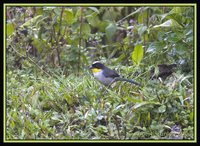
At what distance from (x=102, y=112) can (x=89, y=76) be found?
1.53 m

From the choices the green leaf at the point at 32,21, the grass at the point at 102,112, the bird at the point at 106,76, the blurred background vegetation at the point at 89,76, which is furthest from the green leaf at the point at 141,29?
the green leaf at the point at 32,21

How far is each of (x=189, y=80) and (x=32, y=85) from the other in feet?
5.85

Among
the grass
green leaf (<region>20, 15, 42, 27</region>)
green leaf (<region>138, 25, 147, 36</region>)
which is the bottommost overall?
the grass

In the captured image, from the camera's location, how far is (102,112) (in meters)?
4.80

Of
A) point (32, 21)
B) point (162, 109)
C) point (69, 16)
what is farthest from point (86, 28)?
point (162, 109)

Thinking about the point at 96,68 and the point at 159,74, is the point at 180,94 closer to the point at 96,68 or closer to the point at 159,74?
the point at 159,74

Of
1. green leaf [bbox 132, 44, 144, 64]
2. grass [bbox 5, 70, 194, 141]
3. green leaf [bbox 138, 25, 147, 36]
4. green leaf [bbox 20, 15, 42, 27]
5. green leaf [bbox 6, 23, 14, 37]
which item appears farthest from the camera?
green leaf [bbox 20, 15, 42, 27]

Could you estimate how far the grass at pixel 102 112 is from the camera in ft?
14.9

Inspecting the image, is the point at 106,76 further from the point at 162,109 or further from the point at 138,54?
the point at 162,109

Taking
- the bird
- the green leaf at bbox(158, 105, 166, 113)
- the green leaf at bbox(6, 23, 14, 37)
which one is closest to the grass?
the green leaf at bbox(158, 105, 166, 113)

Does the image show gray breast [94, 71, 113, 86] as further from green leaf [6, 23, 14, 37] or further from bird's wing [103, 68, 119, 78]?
green leaf [6, 23, 14, 37]

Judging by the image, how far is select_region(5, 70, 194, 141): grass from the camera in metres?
4.55

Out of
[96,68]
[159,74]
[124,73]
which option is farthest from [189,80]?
[96,68]

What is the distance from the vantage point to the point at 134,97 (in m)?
5.12
